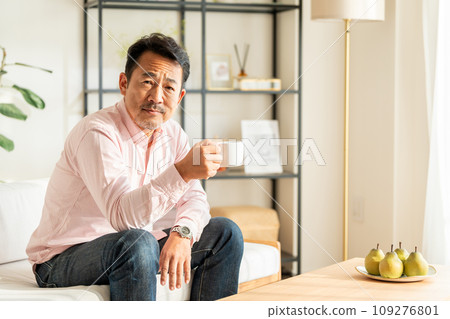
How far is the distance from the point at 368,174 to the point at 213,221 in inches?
51.9

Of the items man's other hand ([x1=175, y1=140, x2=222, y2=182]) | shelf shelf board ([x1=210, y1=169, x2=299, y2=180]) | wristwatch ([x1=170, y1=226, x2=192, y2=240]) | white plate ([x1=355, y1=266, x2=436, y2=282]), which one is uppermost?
man's other hand ([x1=175, y1=140, x2=222, y2=182])

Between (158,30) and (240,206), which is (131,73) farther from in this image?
(240,206)


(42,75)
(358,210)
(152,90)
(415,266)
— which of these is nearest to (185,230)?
(152,90)

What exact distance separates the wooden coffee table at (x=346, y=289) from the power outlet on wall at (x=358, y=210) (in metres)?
1.25

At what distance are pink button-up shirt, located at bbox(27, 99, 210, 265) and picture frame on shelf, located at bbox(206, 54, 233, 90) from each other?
1.16m

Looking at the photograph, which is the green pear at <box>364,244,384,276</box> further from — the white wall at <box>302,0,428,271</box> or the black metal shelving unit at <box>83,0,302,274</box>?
the black metal shelving unit at <box>83,0,302,274</box>

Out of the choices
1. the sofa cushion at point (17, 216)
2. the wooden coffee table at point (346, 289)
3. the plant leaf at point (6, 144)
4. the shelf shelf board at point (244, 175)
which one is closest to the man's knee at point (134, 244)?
the wooden coffee table at point (346, 289)

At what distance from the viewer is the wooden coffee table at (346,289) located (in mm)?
1505

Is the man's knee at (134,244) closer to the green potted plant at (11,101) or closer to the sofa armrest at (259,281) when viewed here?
the sofa armrest at (259,281)

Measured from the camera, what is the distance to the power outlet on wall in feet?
9.82

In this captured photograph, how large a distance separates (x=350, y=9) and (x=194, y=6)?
31.8 inches

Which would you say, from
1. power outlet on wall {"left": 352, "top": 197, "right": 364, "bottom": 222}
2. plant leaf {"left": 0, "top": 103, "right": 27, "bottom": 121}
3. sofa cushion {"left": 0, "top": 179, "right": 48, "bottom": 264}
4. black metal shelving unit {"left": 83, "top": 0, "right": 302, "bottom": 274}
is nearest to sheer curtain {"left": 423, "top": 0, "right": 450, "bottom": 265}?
power outlet on wall {"left": 352, "top": 197, "right": 364, "bottom": 222}

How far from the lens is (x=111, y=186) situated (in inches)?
57.8

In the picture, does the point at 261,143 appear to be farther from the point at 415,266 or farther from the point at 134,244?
the point at 134,244
